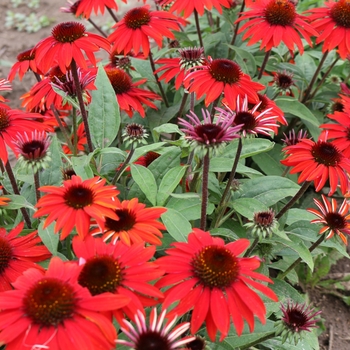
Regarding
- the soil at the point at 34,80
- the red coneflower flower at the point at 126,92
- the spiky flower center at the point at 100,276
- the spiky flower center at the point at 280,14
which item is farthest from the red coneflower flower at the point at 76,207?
the spiky flower center at the point at 280,14

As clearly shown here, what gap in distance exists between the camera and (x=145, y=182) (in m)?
1.66

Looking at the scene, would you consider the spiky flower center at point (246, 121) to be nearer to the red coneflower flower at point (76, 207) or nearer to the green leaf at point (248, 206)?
the green leaf at point (248, 206)

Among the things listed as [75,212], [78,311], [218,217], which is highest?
[75,212]

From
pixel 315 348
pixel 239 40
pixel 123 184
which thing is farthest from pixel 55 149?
pixel 239 40

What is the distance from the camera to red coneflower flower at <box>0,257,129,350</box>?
3.20 ft

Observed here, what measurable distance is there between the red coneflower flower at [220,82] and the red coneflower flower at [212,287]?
2.07 ft

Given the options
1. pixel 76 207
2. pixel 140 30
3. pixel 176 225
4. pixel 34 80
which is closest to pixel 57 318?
pixel 76 207

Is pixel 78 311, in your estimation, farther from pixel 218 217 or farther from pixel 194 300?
pixel 218 217

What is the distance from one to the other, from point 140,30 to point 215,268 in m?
1.31

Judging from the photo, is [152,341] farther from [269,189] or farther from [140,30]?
[140,30]

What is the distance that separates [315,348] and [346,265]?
1018 millimetres

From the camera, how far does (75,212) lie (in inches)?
50.0

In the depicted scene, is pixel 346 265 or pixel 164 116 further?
pixel 346 265

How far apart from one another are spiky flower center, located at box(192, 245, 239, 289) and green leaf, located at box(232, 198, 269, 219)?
1.50 ft
